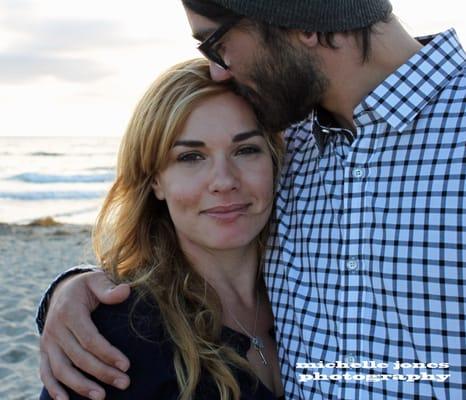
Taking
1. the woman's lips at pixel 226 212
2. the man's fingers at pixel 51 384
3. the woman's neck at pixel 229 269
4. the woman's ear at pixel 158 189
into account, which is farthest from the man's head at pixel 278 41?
the man's fingers at pixel 51 384

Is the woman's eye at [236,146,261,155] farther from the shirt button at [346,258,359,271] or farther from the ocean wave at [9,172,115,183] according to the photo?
the ocean wave at [9,172,115,183]

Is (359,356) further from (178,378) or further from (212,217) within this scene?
(212,217)

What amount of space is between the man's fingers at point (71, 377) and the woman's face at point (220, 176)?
0.74 meters

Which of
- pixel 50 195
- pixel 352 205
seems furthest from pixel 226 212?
pixel 50 195

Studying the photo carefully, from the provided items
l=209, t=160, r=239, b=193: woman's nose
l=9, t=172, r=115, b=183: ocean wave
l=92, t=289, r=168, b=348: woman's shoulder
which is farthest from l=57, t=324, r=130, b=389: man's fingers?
l=9, t=172, r=115, b=183: ocean wave

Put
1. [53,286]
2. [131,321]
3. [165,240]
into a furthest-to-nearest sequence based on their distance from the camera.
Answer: [165,240] → [53,286] → [131,321]

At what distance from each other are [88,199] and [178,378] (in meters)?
18.7

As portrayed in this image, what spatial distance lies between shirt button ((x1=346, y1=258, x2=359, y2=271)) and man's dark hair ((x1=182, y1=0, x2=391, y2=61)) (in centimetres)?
82

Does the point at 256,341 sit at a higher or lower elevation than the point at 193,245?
lower

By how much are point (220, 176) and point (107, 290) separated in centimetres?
Result: 65

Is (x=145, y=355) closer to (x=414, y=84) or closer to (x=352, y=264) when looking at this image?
(x=352, y=264)

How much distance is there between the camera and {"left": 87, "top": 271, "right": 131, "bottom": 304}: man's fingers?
2455mm

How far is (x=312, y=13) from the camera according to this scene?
8.25 feet

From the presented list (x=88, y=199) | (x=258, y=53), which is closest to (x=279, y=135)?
(x=258, y=53)
